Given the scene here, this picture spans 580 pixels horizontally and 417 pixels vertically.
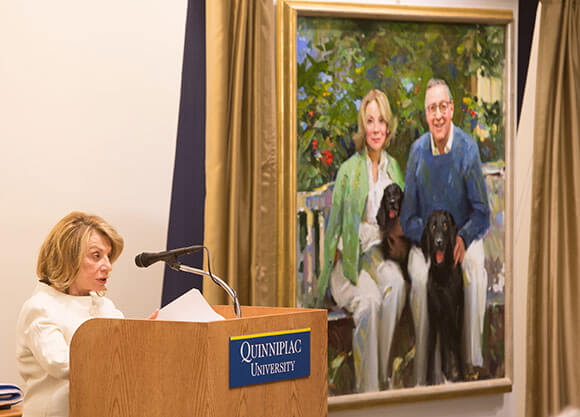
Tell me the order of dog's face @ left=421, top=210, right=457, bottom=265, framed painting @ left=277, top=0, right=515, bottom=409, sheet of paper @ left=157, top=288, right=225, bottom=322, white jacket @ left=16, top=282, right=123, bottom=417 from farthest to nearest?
dog's face @ left=421, top=210, right=457, bottom=265, framed painting @ left=277, top=0, right=515, bottom=409, white jacket @ left=16, top=282, right=123, bottom=417, sheet of paper @ left=157, top=288, right=225, bottom=322

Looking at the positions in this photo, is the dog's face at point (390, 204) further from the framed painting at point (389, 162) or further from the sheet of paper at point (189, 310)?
the sheet of paper at point (189, 310)

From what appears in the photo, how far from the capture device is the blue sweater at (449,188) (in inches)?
129

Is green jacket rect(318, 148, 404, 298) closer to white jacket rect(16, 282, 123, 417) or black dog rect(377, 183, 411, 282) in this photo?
black dog rect(377, 183, 411, 282)

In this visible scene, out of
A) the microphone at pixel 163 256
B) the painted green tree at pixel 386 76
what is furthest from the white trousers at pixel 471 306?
the microphone at pixel 163 256

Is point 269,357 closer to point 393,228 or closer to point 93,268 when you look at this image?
point 93,268

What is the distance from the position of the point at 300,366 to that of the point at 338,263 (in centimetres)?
130

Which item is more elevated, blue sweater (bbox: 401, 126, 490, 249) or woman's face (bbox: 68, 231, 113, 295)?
blue sweater (bbox: 401, 126, 490, 249)

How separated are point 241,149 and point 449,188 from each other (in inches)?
45.3

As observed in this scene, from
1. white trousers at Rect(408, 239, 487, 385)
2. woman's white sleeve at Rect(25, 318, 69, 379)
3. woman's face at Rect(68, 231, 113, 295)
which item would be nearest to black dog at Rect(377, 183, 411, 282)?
white trousers at Rect(408, 239, 487, 385)

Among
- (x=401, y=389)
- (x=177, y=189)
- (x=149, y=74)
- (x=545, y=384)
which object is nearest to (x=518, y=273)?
(x=545, y=384)

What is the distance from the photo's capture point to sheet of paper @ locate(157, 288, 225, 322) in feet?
6.31

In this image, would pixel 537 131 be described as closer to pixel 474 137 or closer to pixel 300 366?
pixel 474 137

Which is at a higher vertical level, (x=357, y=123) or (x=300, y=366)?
(x=357, y=123)

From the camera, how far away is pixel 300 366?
6.20 ft
